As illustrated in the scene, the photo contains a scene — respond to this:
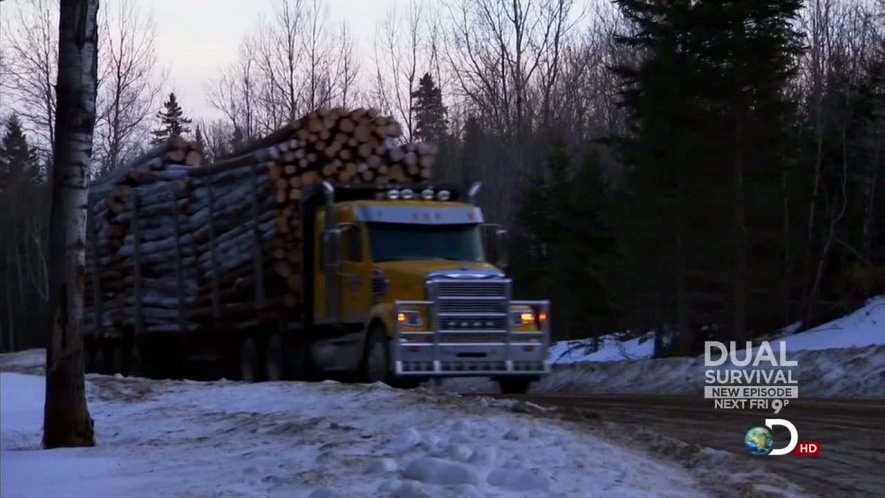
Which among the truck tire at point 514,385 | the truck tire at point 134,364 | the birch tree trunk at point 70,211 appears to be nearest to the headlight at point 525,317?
the truck tire at point 514,385

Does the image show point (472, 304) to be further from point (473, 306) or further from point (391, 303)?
point (391, 303)

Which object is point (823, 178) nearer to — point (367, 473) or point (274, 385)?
point (274, 385)

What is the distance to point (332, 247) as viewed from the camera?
18.6 metres

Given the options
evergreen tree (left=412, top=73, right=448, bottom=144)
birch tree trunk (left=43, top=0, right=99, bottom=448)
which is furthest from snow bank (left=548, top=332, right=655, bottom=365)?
birch tree trunk (left=43, top=0, right=99, bottom=448)

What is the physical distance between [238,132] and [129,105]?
38.0 ft

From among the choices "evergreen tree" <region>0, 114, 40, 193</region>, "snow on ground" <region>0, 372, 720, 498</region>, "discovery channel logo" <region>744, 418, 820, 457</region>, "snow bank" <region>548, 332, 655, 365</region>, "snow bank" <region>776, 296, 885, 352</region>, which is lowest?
"discovery channel logo" <region>744, 418, 820, 457</region>

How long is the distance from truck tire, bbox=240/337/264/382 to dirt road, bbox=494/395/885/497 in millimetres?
6188

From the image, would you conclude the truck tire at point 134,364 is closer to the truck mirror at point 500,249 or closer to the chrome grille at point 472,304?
the truck mirror at point 500,249

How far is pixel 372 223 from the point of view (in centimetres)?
1841

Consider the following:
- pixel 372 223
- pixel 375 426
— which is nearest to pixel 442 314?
pixel 372 223

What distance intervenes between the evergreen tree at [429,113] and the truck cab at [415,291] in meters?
42.7

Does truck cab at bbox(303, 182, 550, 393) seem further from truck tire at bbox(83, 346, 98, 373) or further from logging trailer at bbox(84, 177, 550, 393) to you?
truck tire at bbox(83, 346, 98, 373)

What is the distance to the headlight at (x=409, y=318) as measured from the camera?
16750mm

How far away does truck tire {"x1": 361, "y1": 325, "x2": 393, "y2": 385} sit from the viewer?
1720 centimetres
